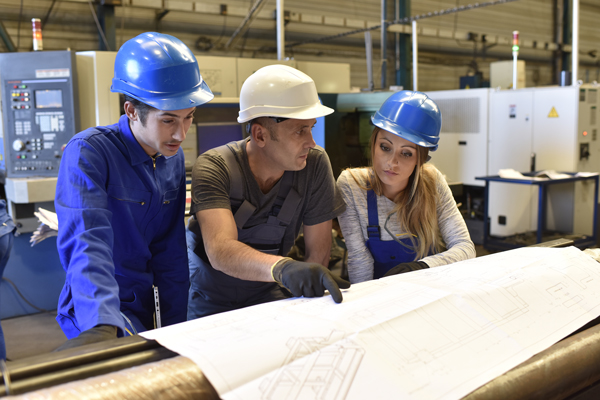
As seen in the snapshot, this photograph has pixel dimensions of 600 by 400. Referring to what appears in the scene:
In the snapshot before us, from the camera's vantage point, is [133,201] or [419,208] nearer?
[133,201]

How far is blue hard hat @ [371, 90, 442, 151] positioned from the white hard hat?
0.25 meters

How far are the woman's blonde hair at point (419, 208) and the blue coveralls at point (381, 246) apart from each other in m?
0.02

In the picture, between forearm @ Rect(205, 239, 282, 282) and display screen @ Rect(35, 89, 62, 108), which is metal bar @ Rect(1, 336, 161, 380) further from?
display screen @ Rect(35, 89, 62, 108)

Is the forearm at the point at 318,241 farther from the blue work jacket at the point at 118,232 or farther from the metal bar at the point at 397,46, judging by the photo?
the metal bar at the point at 397,46

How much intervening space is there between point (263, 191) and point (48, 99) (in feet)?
6.51

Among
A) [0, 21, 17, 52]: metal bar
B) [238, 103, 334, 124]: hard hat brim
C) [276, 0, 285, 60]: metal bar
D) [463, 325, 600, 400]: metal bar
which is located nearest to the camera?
[463, 325, 600, 400]: metal bar

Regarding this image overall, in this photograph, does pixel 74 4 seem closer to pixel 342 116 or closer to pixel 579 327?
pixel 342 116

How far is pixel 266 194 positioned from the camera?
1554mm

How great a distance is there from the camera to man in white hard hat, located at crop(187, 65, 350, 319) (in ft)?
4.72

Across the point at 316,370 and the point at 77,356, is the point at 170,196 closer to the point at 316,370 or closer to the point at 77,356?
the point at 77,356

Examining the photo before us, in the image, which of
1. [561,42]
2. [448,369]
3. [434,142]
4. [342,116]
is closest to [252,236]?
[434,142]

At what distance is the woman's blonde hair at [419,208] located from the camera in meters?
1.68

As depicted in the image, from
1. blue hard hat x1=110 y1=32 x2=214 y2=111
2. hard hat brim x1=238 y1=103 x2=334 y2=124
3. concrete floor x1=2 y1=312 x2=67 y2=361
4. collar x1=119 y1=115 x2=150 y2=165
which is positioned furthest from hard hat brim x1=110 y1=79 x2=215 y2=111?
concrete floor x1=2 y1=312 x2=67 y2=361

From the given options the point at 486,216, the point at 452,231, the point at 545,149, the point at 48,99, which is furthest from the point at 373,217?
the point at 545,149
